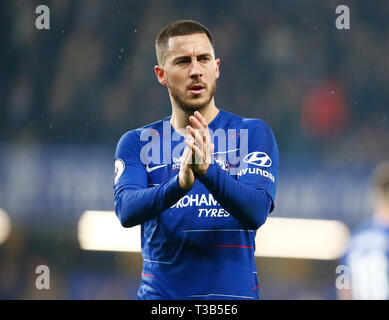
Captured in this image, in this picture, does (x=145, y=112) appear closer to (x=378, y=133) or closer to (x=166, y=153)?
(x=378, y=133)

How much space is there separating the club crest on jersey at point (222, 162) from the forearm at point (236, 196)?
25 cm

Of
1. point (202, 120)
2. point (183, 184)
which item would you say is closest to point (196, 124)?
point (202, 120)

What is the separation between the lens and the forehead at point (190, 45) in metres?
2.64

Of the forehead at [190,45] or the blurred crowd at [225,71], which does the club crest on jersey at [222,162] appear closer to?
the forehead at [190,45]

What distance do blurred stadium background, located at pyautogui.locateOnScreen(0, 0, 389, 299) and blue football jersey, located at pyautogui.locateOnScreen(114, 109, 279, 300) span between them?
3316 millimetres

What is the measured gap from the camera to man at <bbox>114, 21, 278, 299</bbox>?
2281 millimetres

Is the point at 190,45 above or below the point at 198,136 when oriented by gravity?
above

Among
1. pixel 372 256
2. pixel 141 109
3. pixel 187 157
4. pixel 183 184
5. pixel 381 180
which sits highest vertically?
pixel 141 109

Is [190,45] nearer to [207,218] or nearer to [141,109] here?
[207,218]

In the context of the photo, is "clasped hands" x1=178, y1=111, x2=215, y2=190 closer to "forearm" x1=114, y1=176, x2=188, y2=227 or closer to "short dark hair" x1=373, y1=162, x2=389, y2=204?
"forearm" x1=114, y1=176, x2=188, y2=227

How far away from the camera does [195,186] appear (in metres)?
2.52

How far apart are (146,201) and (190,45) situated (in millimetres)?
769

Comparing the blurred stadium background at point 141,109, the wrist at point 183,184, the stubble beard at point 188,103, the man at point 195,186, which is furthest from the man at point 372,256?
the wrist at point 183,184

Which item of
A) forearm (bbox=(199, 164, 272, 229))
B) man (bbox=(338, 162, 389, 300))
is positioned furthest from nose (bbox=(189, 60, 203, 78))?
man (bbox=(338, 162, 389, 300))
